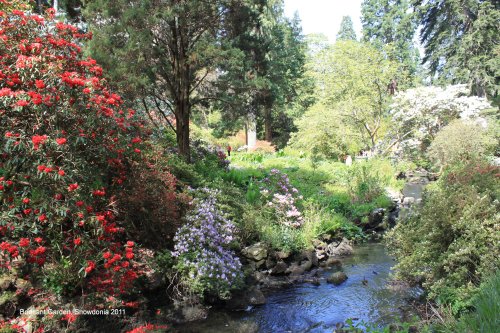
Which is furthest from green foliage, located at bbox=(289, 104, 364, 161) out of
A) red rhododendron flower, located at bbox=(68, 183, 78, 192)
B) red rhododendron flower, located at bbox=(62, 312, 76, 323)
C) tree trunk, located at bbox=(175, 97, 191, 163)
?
red rhododendron flower, located at bbox=(68, 183, 78, 192)

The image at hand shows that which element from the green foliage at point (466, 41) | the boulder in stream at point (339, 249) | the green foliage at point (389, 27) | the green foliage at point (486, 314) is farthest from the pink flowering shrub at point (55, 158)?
the green foliage at point (389, 27)

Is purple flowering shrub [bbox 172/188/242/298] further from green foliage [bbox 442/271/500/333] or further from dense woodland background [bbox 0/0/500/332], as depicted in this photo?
green foliage [bbox 442/271/500/333]

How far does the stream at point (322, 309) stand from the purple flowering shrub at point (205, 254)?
0.47m

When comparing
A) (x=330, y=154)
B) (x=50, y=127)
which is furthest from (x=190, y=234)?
(x=330, y=154)

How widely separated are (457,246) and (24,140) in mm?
4961

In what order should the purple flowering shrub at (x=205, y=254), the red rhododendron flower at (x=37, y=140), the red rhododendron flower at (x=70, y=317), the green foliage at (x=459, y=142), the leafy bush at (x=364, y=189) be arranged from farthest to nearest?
the green foliage at (x=459, y=142)
the leafy bush at (x=364, y=189)
the purple flowering shrub at (x=205, y=254)
the red rhododendron flower at (x=70, y=317)
the red rhododendron flower at (x=37, y=140)

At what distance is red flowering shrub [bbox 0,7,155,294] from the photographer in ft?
12.0

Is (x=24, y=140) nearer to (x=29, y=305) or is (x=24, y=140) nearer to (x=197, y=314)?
(x=29, y=305)

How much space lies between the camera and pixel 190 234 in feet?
19.5

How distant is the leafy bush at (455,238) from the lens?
4.31 m

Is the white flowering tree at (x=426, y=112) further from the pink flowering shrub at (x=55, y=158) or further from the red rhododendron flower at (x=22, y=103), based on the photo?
the red rhododendron flower at (x=22, y=103)

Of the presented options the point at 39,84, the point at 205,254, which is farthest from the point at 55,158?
the point at 205,254

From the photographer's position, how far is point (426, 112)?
65.5ft

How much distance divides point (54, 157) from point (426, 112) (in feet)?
65.3
